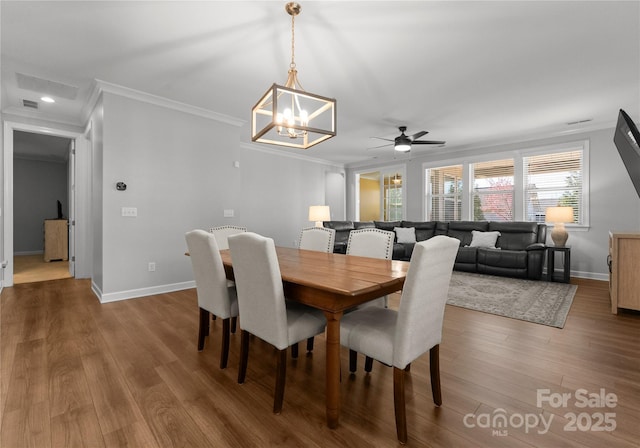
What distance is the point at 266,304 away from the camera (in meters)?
1.59

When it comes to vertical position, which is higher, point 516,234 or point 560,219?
point 560,219

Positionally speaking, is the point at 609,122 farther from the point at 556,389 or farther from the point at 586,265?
the point at 556,389

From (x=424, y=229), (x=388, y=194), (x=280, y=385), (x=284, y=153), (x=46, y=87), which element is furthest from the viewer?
(x=388, y=194)

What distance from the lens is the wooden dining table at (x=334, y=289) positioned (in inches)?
55.8

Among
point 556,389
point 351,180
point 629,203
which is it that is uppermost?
point 351,180

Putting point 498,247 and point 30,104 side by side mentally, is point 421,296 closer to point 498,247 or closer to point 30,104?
point 498,247

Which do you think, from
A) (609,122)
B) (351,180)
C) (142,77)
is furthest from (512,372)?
(351,180)

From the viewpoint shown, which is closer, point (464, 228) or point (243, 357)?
point (243, 357)

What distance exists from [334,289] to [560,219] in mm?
5073

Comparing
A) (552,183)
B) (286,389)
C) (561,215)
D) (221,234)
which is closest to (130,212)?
(221,234)

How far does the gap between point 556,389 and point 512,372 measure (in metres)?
0.24

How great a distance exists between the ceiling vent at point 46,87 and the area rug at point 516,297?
17.2 ft

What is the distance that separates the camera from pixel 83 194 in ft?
15.5

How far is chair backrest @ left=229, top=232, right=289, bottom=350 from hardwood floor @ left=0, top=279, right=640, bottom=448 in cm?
42
